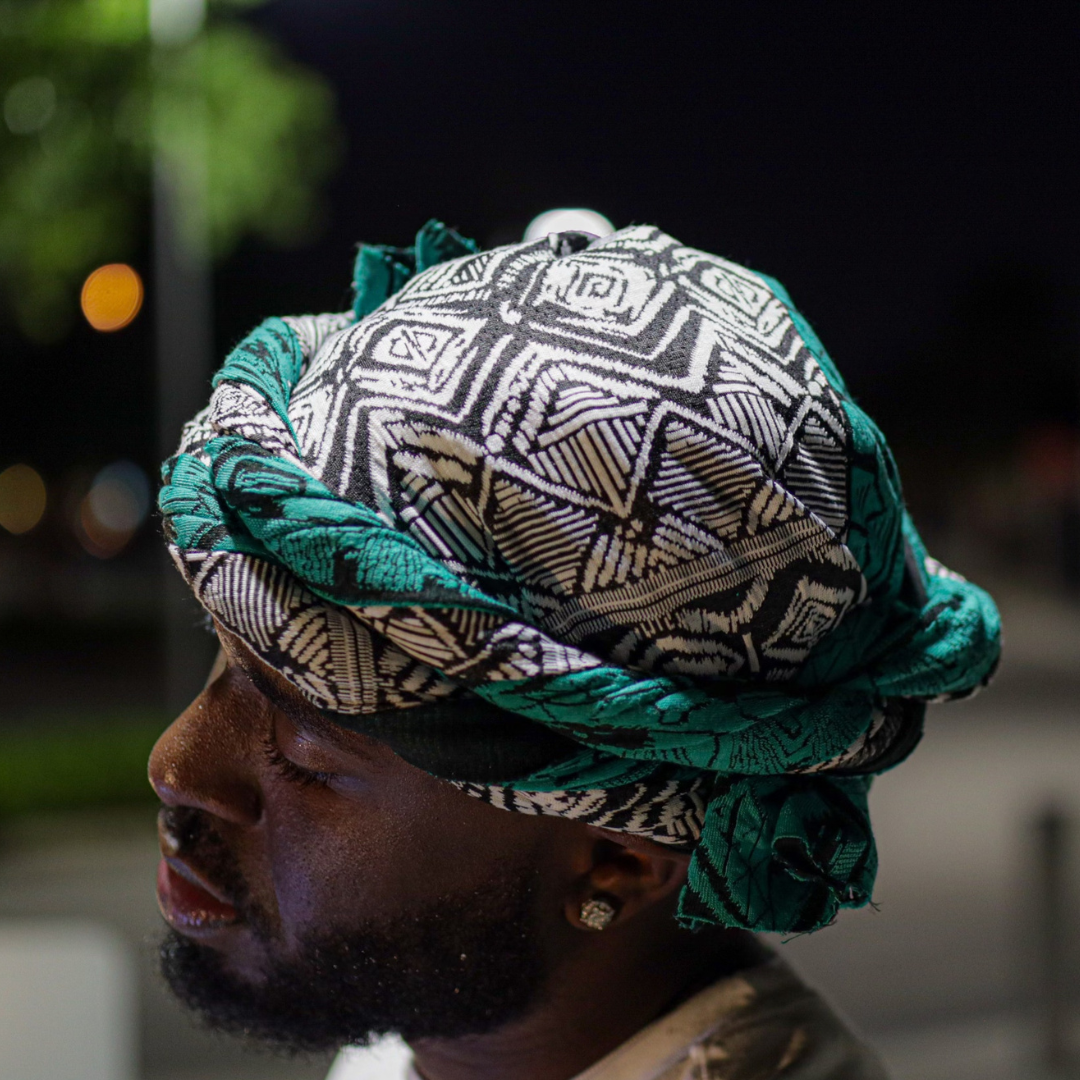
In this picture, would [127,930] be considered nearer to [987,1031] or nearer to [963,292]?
[987,1031]

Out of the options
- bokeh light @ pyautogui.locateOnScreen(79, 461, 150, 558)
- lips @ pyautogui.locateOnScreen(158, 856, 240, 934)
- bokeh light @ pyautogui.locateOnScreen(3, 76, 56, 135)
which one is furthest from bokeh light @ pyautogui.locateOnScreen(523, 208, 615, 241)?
bokeh light @ pyautogui.locateOnScreen(79, 461, 150, 558)

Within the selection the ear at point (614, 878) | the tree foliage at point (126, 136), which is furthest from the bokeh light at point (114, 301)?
the tree foliage at point (126, 136)

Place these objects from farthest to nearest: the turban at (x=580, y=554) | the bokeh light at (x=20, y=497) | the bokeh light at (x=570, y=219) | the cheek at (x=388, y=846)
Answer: the bokeh light at (x=20, y=497), the bokeh light at (x=570, y=219), the cheek at (x=388, y=846), the turban at (x=580, y=554)

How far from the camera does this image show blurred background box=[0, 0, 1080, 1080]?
245 centimetres

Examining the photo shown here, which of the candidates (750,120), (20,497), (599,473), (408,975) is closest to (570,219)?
(750,120)

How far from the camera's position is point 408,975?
1238 mm

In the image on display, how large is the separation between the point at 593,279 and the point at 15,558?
1614 centimetres

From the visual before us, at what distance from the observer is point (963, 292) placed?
273 inches

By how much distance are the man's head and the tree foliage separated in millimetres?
6438

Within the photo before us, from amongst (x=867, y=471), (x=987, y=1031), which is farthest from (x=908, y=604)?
(x=987, y=1031)

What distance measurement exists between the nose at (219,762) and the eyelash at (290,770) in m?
0.02

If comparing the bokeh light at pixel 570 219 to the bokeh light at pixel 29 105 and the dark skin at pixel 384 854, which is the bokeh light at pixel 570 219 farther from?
the bokeh light at pixel 29 105

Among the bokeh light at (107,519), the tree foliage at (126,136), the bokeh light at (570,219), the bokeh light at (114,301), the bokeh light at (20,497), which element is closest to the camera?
the bokeh light at (570,219)

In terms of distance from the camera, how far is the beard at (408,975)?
4.02ft
